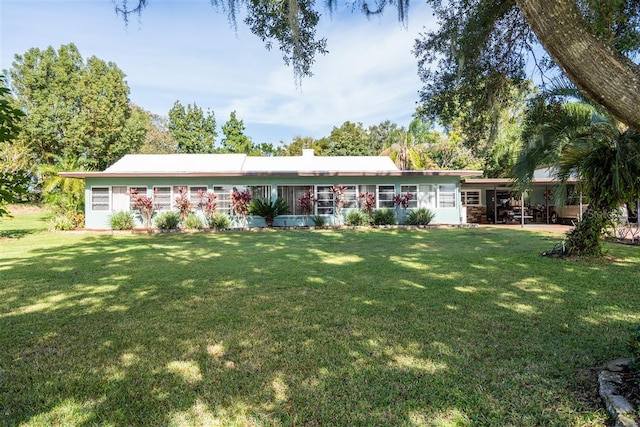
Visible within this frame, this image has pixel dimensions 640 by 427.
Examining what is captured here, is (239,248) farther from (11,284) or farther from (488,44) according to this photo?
(488,44)

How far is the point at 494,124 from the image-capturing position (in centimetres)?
620

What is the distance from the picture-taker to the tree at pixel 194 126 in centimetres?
3603

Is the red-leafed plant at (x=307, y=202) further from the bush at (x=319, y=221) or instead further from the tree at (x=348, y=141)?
the tree at (x=348, y=141)

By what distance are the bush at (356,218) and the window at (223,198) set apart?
5.66 m

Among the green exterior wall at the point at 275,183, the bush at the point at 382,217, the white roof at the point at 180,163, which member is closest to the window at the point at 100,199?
the green exterior wall at the point at 275,183

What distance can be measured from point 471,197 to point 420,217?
24.6ft

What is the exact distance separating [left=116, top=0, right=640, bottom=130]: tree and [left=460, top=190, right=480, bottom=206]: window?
17.2 metres

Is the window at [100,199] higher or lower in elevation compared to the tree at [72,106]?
lower

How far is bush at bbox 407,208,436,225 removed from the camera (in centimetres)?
1683

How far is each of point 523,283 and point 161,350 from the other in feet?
17.1

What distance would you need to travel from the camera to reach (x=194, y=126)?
36.2 m

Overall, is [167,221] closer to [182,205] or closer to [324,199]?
[182,205]

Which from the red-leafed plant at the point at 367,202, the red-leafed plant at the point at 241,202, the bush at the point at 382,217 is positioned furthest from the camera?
the red-leafed plant at the point at 367,202

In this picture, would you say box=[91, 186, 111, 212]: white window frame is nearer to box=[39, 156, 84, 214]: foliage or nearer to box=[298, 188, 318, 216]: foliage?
box=[39, 156, 84, 214]: foliage
